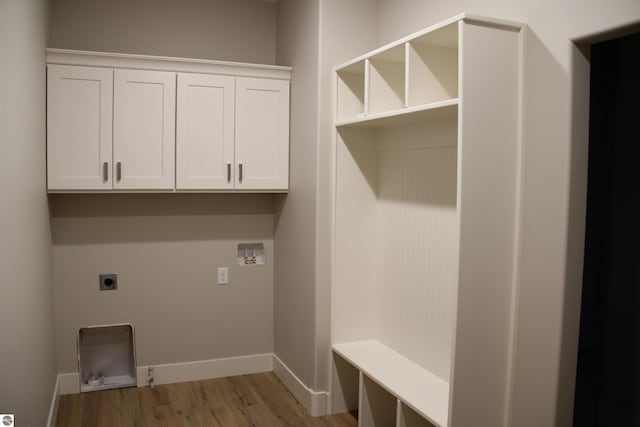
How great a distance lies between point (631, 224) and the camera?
2.73 m

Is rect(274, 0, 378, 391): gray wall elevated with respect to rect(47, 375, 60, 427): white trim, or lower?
elevated

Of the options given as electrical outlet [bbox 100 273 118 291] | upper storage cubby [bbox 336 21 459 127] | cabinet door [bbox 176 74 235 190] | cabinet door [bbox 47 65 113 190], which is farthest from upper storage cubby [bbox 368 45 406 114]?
electrical outlet [bbox 100 273 118 291]

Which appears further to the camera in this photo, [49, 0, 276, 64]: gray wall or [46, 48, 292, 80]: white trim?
[49, 0, 276, 64]: gray wall

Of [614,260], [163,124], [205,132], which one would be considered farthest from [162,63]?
[614,260]

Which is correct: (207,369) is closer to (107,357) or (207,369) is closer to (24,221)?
(107,357)

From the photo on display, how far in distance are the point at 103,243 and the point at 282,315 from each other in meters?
1.31

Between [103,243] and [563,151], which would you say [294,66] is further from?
[563,151]

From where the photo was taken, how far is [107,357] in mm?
3684

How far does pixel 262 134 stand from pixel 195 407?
1811mm

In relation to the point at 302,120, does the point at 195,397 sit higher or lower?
lower

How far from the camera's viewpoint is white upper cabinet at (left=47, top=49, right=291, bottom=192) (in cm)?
318

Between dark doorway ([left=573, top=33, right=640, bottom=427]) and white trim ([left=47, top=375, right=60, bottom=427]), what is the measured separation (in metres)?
2.77

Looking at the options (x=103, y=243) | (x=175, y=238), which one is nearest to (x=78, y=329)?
(x=103, y=243)

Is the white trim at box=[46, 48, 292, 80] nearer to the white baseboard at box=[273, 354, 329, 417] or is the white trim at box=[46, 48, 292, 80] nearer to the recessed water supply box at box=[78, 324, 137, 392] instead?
the recessed water supply box at box=[78, 324, 137, 392]
